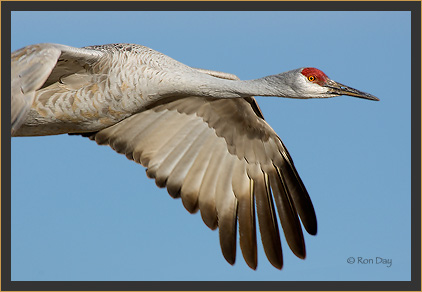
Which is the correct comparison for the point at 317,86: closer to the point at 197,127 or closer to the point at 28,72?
the point at 197,127

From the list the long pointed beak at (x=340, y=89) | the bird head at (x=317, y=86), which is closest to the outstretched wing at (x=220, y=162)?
the bird head at (x=317, y=86)

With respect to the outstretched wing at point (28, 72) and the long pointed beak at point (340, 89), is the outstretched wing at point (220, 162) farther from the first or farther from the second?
the outstretched wing at point (28, 72)

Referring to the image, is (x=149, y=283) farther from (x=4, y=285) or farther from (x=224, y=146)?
(x=224, y=146)

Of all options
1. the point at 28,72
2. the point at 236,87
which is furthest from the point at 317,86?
the point at 28,72

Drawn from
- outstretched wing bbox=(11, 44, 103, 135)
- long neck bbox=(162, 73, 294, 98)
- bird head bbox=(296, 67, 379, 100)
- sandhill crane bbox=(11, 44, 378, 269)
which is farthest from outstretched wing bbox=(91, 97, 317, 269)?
outstretched wing bbox=(11, 44, 103, 135)

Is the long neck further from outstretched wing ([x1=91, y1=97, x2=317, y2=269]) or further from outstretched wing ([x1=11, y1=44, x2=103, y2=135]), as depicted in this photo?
outstretched wing ([x1=11, y1=44, x2=103, y2=135])

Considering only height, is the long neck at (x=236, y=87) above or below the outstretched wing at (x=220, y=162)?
above
